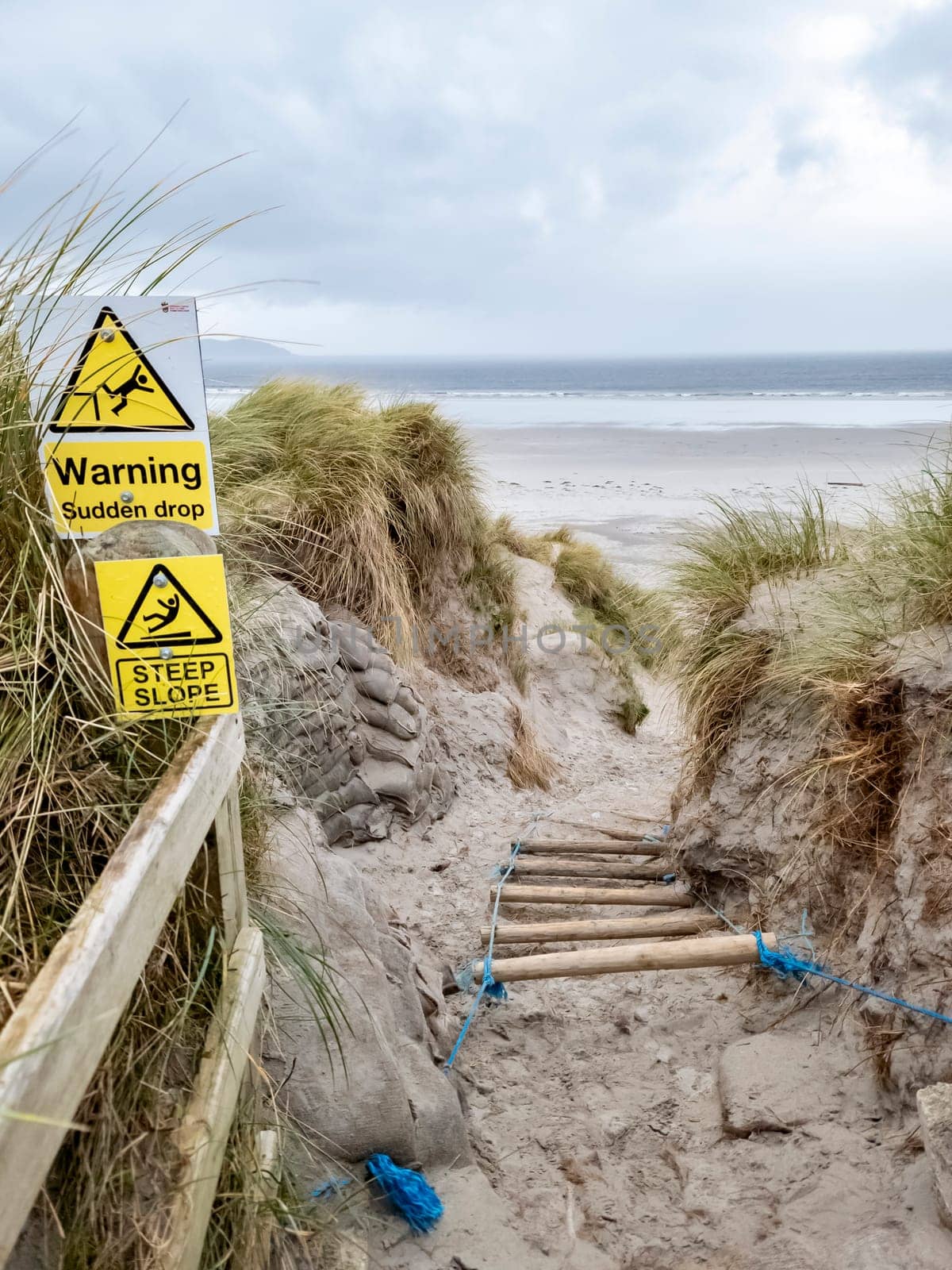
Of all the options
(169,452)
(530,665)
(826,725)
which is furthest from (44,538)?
(530,665)

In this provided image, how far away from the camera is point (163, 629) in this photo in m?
2.14

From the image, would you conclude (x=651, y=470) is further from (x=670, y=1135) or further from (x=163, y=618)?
(x=163, y=618)

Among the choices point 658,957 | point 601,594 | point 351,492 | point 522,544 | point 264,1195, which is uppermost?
point 351,492

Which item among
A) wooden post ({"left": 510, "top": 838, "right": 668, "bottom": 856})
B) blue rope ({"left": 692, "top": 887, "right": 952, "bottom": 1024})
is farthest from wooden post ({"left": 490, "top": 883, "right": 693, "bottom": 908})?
blue rope ({"left": 692, "top": 887, "right": 952, "bottom": 1024})

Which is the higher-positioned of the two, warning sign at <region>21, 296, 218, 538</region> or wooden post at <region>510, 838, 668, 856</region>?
warning sign at <region>21, 296, 218, 538</region>

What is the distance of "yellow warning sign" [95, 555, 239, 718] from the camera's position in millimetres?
2104

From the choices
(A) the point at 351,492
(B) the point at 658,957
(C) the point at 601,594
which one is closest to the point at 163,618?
(B) the point at 658,957

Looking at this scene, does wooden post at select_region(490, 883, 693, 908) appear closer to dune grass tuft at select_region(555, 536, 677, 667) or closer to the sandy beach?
dune grass tuft at select_region(555, 536, 677, 667)

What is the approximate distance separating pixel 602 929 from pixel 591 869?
84 cm

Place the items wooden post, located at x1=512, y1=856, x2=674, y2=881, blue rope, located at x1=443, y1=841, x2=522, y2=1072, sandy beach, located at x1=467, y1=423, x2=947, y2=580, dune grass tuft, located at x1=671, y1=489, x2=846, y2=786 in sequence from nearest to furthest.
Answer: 1. blue rope, located at x1=443, y1=841, x2=522, y2=1072
2. dune grass tuft, located at x1=671, y1=489, x2=846, y2=786
3. wooden post, located at x1=512, y1=856, x2=674, y2=881
4. sandy beach, located at x1=467, y1=423, x2=947, y2=580

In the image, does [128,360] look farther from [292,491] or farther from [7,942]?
[292,491]

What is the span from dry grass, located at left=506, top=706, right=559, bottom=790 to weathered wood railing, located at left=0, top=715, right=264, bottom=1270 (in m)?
4.84

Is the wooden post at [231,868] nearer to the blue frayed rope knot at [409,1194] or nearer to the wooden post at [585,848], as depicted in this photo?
the blue frayed rope knot at [409,1194]

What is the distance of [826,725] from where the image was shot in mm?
3967
